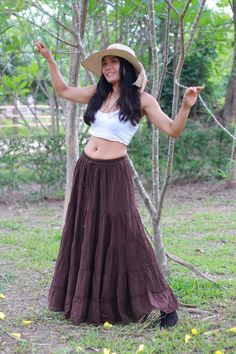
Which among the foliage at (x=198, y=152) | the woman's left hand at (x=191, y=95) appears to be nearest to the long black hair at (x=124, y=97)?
the woman's left hand at (x=191, y=95)

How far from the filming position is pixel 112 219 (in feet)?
13.0

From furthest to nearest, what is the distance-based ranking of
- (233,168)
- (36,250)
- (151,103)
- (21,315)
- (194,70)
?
1. (194,70)
2. (233,168)
3. (36,250)
4. (21,315)
5. (151,103)

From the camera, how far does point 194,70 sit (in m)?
11.4

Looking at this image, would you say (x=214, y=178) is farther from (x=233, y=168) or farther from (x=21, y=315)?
(x=21, y=315)

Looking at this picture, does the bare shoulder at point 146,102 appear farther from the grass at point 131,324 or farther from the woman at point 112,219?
the grass at point 131,324

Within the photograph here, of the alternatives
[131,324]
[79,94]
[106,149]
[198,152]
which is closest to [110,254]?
[131,324]

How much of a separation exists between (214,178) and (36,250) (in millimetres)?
4769

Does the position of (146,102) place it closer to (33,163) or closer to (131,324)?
(131,324)

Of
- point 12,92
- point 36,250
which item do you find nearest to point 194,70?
point 12,92

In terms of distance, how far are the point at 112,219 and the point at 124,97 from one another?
80 centimetres

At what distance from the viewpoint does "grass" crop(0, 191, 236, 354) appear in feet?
12.3

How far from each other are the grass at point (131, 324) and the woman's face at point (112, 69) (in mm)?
1625

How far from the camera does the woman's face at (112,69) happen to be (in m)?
3.96

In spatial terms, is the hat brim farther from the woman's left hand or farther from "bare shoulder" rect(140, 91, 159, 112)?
the woman's left hand
